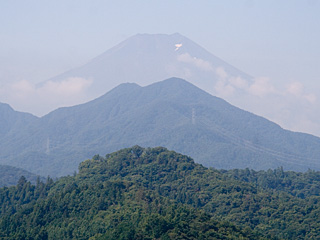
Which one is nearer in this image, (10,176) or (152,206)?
(152,206)

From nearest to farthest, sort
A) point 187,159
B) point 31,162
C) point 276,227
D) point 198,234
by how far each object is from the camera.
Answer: point 198,234 < point 276,227 < point 187,159 < point 31,162

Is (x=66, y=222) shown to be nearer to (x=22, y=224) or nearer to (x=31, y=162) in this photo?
(x=22, y=224)

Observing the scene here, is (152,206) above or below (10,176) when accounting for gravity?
above

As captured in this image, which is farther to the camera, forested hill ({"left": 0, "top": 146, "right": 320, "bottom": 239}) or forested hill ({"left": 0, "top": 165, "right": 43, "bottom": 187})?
forested hill ({"left": 0, "top": 165, "right": 43, "bottom": 187})

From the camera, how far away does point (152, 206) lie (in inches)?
2304

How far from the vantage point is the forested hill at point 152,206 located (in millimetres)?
51812

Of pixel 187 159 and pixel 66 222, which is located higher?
pixel 187 159

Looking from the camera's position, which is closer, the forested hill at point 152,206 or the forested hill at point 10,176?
the forested hill at point 152,206

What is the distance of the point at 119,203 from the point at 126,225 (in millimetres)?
10320

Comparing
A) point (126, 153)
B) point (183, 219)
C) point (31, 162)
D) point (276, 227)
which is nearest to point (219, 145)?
point (31, 162)

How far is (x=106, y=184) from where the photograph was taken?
65812 mm

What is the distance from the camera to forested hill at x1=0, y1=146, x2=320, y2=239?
2040 inches

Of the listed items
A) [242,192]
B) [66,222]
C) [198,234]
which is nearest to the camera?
[198,234]

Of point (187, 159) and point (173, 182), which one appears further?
point (187, 159)
